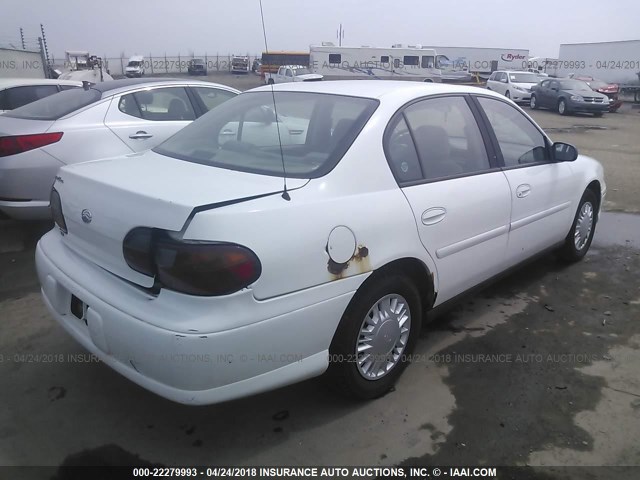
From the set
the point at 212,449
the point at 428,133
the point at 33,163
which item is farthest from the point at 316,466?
the point at 33,163

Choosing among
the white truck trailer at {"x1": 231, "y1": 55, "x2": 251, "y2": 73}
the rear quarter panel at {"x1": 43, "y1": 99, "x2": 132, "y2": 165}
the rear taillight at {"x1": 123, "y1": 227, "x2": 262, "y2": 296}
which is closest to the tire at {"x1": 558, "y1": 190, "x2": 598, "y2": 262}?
the rear taillight at {"x1": 123, "y1": 227, "x2": 262, "y2": 296}

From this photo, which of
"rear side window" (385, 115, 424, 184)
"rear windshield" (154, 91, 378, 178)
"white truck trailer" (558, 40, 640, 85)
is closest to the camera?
"rear windshield" (154, 91, 378, 178)

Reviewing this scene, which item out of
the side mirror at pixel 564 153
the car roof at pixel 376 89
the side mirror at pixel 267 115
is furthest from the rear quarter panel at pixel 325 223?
the side mirror at pixel 564 153

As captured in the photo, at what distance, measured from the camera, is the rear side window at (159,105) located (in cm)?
539

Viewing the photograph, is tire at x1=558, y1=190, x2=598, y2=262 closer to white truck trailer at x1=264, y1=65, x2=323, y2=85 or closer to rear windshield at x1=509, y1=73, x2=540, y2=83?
white truck trailer at x1=264, y1=65, x2=323, y2=85

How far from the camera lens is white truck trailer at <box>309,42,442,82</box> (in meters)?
36.4

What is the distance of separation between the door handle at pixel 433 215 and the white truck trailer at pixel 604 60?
99.8 ft

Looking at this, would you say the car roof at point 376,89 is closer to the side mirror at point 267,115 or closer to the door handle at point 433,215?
the side mirror at point 267,115

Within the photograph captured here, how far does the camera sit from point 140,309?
2086 mm

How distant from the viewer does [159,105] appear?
5.63 meters

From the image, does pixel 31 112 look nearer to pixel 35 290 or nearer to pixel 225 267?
pixel 35 290

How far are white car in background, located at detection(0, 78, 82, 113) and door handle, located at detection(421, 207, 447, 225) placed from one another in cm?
662

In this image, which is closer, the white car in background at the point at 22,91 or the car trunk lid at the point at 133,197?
the car trunk lid at the point at 133,197

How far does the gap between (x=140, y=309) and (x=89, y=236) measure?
1.80 feet
